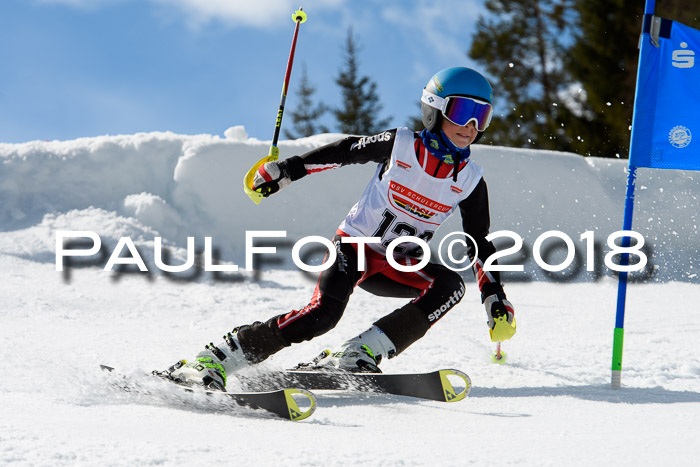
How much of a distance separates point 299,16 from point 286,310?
2679mm

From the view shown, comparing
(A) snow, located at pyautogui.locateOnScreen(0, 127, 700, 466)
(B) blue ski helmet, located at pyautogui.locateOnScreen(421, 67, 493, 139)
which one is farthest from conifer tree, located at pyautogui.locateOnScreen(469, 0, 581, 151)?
(B) blue ski helmet, located at pyautogui.locateOnScreen(421, 67, 493, 139)

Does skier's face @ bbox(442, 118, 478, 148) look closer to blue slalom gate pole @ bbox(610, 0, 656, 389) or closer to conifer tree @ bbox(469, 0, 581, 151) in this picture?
blue slalom gate pole @ bbox(610, 0, 656, 389)

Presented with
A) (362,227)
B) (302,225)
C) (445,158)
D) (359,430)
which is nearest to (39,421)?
(359,430)

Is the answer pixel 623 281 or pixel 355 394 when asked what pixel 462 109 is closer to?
pixel 623 281

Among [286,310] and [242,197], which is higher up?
[242,197]

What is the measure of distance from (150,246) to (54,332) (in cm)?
346

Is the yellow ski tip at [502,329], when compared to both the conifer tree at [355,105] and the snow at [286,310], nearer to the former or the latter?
the snow at [286,310]

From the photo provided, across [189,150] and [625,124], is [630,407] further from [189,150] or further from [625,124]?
[625,124]

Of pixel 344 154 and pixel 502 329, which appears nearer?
pixel 502 329

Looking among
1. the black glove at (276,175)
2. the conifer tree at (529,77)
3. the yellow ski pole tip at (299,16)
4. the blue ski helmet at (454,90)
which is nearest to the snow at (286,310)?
the black glove at (276,175)

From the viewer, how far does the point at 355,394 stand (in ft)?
9.89

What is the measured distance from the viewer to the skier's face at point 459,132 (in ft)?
10.4

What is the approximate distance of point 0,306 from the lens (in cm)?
526

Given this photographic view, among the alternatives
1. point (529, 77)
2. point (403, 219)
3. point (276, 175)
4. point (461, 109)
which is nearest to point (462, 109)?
point (461, 109)
